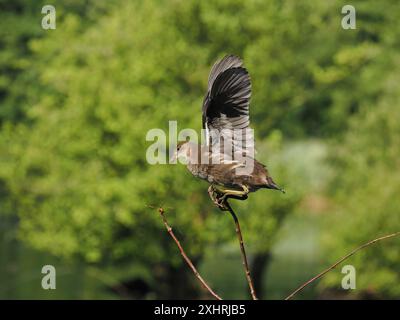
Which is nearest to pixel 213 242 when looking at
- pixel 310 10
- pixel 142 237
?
pixel 142 237

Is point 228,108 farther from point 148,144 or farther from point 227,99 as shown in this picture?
point 148,144

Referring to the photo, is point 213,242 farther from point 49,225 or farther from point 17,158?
point 17,158

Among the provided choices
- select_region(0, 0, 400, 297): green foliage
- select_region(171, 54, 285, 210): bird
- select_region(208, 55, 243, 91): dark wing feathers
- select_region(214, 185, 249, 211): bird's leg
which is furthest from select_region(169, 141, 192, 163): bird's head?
select_region(0, 0, 400, 297): green foliage

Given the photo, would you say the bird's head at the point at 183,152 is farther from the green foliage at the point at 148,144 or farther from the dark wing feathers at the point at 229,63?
the green foliage at the point at 148,144

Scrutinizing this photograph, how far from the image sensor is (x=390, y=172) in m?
26.4

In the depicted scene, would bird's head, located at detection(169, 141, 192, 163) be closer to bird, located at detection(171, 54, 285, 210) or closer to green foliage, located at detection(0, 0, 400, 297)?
bird, located at detection(171, 54, 285, 210)

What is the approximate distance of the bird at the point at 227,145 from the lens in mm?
3391

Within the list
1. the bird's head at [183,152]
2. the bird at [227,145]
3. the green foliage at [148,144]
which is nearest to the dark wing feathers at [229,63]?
the bird at [227,145]

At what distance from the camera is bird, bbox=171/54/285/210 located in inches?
134

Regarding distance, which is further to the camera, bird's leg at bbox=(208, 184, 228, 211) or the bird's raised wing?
the bird's raised wing

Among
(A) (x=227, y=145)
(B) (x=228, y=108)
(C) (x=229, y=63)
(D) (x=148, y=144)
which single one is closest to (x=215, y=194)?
(A) (x=227, y=145)

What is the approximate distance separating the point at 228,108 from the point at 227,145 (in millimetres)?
172

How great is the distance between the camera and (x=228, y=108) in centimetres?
369

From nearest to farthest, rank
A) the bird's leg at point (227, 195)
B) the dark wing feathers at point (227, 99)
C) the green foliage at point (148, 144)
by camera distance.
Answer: the bird's leg at point (227, 195) → the dark wing feathers at point (227, 99) → the green foliage at point (148, 144)
